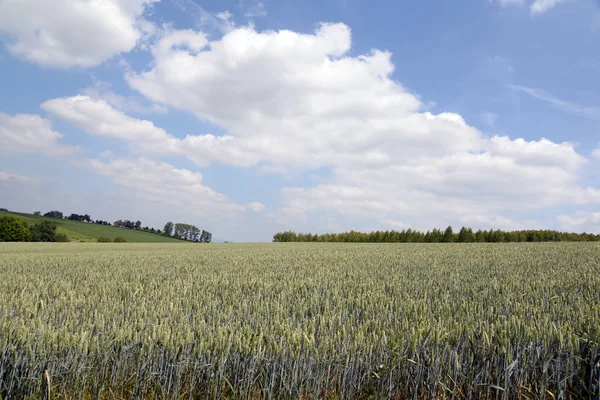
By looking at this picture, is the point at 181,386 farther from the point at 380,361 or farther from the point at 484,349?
the point at 484,349

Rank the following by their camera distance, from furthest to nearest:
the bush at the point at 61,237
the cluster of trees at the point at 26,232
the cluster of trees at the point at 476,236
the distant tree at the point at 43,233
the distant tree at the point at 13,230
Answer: the distant tree at the point at 43,233 → the bush at the point at 61,237 → the cluster of trees at the point at 26,232 → the distant tree at the point at 13,230 → the cluster of trees at the point at 476,236

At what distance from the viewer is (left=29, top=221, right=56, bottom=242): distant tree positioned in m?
77.9

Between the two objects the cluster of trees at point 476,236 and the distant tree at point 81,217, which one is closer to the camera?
the cluster of trees at point 476,236

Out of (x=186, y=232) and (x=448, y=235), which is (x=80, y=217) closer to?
(x=186, y=232)

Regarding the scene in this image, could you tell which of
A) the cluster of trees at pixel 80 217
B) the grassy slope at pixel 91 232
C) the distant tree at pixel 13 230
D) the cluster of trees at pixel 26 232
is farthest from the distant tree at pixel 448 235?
the cluster of trees at pixel 80 217

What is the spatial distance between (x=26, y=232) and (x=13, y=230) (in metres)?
2.25

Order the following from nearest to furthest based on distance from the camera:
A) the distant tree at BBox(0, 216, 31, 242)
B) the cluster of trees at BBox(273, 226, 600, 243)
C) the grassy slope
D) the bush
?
the cluster of trees at BBox(273, 226, 600, 243) < the distant tree at BBox(0, 216, 31, 242) < the bush < the grassy slope

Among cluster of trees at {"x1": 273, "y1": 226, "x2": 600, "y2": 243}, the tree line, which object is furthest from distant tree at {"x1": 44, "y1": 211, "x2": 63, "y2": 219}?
cluster of trees at {"x1": 273, "y1": 226, "x2": 600, "y2": 243}

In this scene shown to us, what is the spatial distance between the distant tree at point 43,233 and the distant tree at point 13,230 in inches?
60.9

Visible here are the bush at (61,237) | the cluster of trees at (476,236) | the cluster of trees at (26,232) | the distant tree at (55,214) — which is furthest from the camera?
the distant tree at (55,214)

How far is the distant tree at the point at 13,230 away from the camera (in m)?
76.9

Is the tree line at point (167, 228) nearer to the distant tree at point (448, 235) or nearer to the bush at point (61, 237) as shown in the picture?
the bush at point (61, 237)

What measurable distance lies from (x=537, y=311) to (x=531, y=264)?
888 centimetres

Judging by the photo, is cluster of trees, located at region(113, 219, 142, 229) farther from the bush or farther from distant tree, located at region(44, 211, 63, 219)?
the bush
